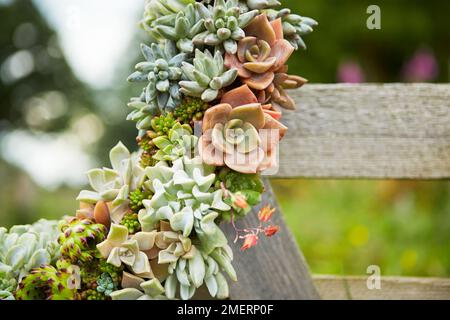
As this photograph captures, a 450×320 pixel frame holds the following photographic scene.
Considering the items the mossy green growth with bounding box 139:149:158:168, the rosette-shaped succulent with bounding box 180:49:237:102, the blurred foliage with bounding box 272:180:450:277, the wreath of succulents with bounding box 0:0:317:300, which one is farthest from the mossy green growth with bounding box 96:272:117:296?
the blurred foliage with bounding box 272:180:450:277

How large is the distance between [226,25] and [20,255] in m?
0.57

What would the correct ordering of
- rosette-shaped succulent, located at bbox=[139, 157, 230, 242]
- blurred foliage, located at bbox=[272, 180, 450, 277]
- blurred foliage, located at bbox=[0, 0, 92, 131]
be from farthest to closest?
blurred foliage, located at bbox=[0, 0, 92, 131], blurred foliage, located at bbox=[272, 180, 450, 277], rosette-shaped succulent, located at bbox=[139, 157, 230, 242]

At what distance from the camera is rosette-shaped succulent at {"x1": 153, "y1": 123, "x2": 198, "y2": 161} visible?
98cm

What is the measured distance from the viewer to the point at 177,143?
0.98 meters

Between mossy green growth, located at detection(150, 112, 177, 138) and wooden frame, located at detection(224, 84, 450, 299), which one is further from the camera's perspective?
wooden frame, located at detection(224, 84, 450, 299)

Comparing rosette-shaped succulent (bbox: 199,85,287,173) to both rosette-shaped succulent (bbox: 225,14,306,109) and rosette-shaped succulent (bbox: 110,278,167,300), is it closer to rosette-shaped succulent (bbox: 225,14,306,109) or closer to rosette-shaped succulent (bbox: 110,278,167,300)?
rosette-shaped succulent (bbox: 225,14,306,109)

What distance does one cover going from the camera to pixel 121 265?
3.28 ft

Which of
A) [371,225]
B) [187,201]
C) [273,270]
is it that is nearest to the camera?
[187,201]

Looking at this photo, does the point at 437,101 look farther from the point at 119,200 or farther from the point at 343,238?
the point at 343,238

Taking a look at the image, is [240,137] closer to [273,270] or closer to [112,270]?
[112,270]

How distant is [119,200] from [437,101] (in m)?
0.83

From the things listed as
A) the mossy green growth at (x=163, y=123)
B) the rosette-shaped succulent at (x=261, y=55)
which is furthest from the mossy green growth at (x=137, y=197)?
the rosette-shaped succulent at (x=261, y=55)

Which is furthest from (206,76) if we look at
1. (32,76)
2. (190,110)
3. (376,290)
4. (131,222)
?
(32,76)

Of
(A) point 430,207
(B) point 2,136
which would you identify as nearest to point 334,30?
(A) point 430,207
